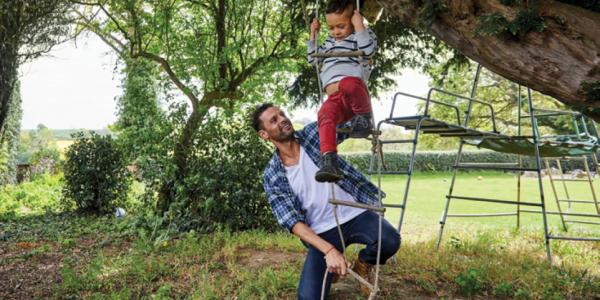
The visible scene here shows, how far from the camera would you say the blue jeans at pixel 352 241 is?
298cm

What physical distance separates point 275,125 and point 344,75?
0.52 m

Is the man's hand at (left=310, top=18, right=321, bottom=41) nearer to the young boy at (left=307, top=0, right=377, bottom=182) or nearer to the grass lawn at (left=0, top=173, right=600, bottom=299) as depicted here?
the young boy at (left=307, top=0, right=377, bottom=182)

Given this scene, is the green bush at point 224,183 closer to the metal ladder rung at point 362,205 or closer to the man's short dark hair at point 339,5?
the metal ladder rung at point 362,205

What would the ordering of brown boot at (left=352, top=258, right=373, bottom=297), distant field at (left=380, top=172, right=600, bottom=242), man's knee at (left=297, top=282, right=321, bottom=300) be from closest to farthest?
man's knee at (left=297, top=282, right=321, bottom=300), brown boot at (left=352, top=258, right=373, bottom=297), distant field at (left=380, top=172, right=600, bottom=242)

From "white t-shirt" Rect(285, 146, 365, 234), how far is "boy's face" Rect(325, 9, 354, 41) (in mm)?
784

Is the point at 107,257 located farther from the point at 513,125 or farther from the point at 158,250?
the point at 513,125

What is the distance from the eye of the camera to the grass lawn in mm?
3492

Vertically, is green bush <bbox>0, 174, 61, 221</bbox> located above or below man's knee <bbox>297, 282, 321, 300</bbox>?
above

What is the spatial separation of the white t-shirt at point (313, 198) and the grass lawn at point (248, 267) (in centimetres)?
57

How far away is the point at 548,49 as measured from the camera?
2480 millimetres

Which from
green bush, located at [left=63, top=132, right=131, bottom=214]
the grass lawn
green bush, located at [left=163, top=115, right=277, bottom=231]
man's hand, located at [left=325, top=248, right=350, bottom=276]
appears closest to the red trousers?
man's hand, located at [left=325, top=248, right=350, bottom=276]

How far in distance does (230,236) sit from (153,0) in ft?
12.2

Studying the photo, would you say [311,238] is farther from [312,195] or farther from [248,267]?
[248,267]

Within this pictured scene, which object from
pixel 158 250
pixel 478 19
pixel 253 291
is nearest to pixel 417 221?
pixel 158 250
